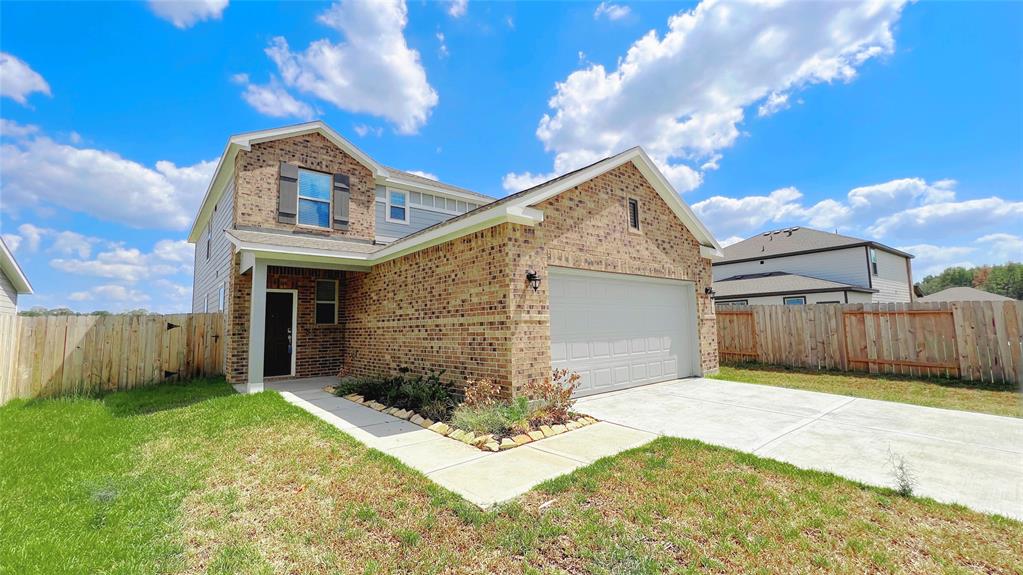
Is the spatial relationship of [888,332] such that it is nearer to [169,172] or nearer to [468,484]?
[468,484]

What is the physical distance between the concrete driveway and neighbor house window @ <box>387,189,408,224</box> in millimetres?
9222

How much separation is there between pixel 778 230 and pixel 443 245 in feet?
80.3

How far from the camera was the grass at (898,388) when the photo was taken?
7.31 meters

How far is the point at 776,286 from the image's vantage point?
786 inches

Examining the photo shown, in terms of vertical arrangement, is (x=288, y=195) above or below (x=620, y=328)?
above

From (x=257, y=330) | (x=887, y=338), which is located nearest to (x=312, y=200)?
(x=257, y=330)

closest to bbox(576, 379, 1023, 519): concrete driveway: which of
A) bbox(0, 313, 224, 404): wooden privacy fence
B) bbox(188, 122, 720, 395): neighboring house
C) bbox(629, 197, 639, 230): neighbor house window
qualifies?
bbox(188, 122, 720, 395): neighboring house

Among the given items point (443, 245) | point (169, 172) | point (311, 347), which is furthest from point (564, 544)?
point (169, 172)

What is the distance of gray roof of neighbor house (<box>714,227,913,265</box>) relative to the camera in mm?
20328

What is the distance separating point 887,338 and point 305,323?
1562cm

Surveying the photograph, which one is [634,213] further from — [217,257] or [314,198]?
[217,257]

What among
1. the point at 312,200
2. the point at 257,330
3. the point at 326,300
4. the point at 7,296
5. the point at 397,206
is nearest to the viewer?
the point at 257,330

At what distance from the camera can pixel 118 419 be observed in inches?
254

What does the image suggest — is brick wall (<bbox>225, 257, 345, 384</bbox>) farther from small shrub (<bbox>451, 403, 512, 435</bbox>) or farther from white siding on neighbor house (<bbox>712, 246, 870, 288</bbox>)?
white siding on neighbor house (<bbox>712, 246, 870, 288</bbox>)
